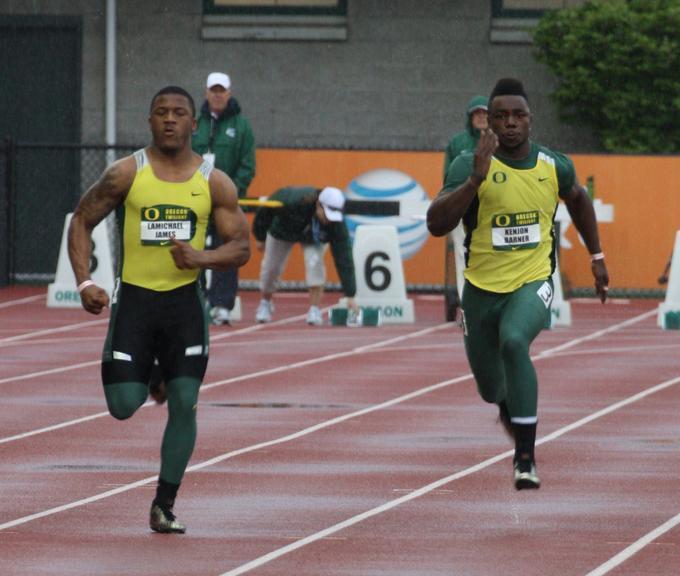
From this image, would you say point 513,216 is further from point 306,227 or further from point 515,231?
point 306,227

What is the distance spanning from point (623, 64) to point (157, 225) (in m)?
17.8

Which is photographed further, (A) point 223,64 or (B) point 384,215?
(A) point 223,64

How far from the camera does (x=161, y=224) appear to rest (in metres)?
9.00

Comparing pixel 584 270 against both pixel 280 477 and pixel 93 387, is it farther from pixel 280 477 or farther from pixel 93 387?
pixel 280 477

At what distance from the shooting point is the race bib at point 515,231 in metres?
9.95

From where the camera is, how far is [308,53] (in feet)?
90.1

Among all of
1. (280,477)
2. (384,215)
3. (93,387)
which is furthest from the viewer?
(384,215)

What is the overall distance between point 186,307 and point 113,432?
13.2 ft

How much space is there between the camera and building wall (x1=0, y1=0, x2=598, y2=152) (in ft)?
89.6

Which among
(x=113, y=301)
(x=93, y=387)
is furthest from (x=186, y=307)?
(x=93, y=387)

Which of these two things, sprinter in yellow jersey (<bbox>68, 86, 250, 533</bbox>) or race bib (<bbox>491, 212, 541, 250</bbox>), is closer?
sprinter in yellow jersey (<bbox>68, 86, 250, 533</bbox>)

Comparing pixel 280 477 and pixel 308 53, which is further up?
pixel 308 53

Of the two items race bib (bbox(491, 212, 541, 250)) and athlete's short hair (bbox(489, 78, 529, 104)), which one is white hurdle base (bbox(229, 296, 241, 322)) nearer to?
race bib (bbox(491, 212, 541, 250))

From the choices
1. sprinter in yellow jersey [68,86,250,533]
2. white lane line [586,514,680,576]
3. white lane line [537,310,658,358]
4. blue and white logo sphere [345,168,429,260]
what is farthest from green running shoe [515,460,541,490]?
blue and white logo sphere [345,168,429,260]
